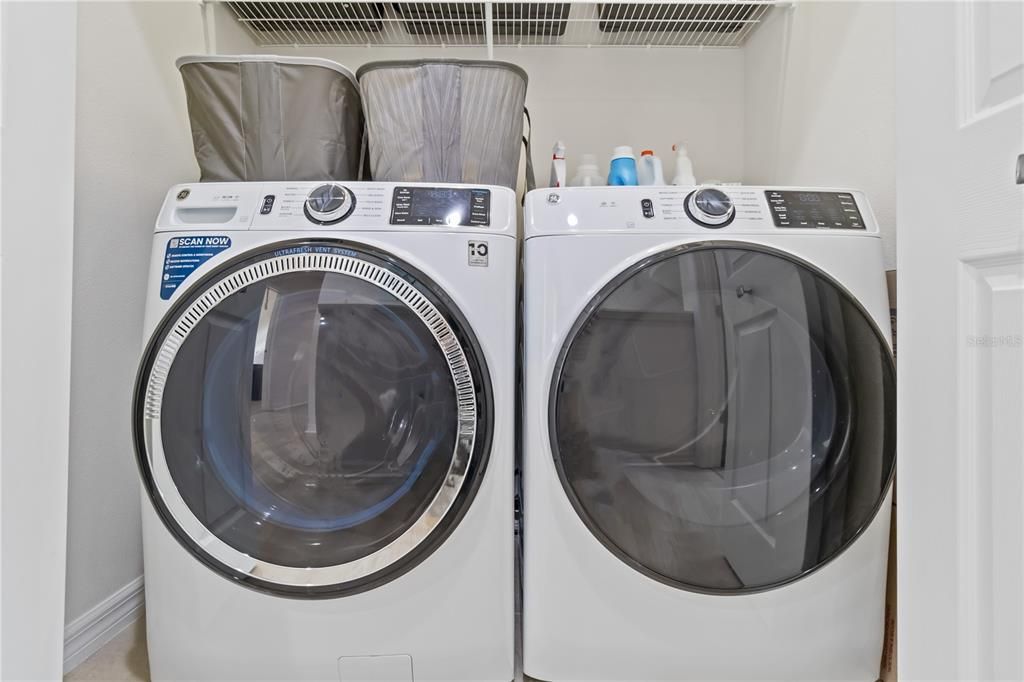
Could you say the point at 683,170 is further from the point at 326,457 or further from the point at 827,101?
the point at 326,457

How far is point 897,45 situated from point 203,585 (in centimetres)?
128

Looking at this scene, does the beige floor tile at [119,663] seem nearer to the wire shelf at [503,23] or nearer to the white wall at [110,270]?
the white wall at [110,270]

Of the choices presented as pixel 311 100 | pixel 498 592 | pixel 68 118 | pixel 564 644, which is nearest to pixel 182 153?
pixel 311 100

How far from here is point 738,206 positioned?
37.1 inches

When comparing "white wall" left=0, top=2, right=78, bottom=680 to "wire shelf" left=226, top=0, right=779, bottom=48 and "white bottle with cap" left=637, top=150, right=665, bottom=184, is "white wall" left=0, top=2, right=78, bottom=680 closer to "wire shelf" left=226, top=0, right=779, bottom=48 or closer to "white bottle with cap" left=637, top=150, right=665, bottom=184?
"wire shelf" left=226, top=0, right=779, bottom=48

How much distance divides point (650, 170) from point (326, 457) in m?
1.06

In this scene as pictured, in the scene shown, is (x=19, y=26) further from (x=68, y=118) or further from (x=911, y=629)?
(x=911, y=629)

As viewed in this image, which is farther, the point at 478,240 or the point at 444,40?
the point at 444,40

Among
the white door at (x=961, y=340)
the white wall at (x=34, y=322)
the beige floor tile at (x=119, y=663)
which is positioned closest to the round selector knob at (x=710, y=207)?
the white door at (x=961, y=340)

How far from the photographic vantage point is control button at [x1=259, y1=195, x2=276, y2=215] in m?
0.93

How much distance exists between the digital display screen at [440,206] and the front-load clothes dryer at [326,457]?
0.17 ft

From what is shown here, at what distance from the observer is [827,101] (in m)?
1.26

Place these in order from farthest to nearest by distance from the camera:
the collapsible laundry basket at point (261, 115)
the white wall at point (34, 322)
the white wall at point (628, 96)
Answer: the white wall at point (628, 96) → the collapsible laundry basket at point (261, 115) → the white wall at point (34, 322)

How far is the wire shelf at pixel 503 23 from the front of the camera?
1449mm
